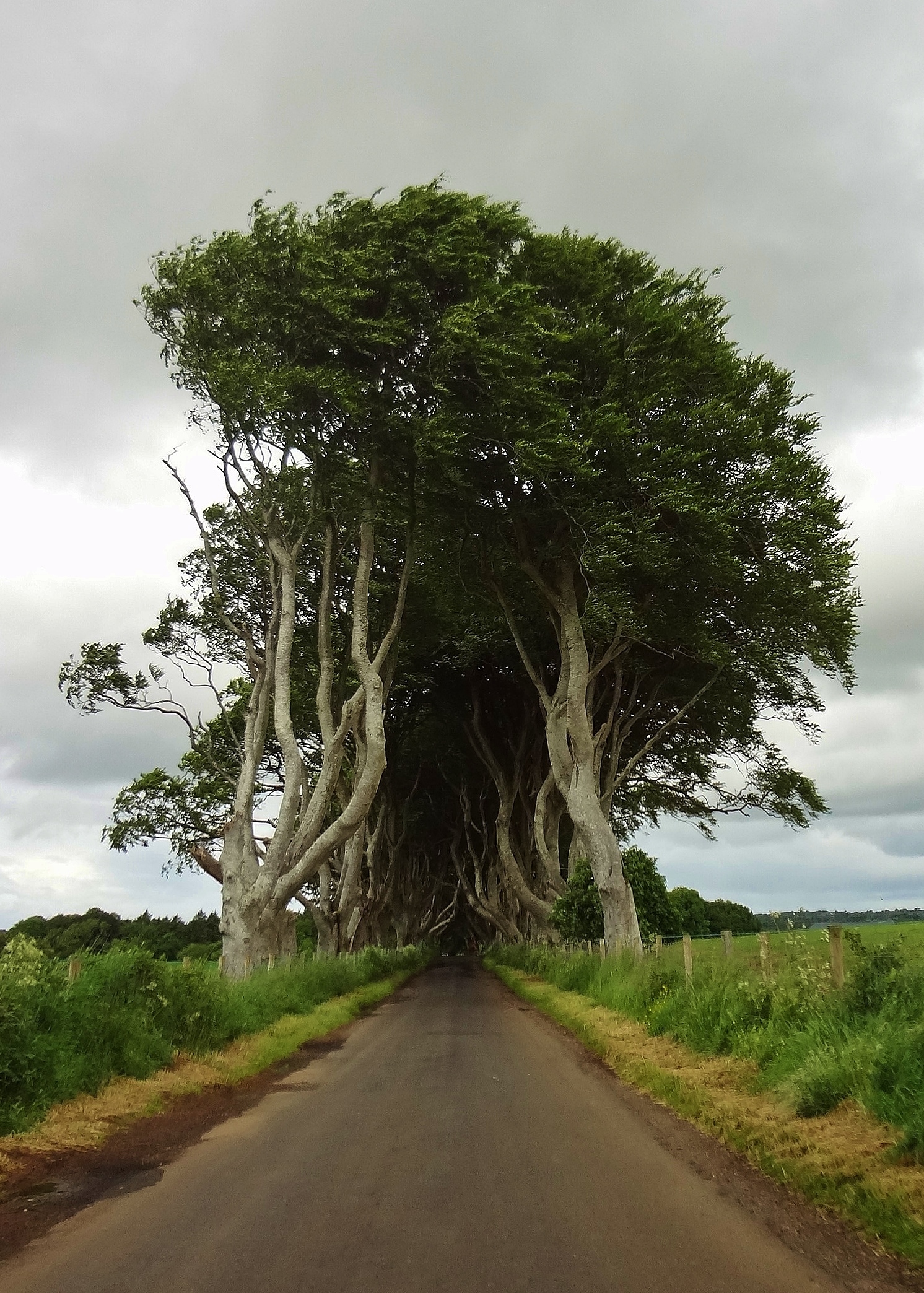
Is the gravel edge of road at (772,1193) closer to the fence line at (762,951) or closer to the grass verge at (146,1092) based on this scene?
the fence line at (762,951)

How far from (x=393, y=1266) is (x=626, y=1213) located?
5.21 feet

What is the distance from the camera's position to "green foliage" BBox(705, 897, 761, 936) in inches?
4377

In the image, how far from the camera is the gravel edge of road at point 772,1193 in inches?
181

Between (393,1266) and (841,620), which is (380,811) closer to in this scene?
(841,620)

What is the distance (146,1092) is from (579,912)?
21.8 metres

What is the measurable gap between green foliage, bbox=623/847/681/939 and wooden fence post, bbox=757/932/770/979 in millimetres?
25991

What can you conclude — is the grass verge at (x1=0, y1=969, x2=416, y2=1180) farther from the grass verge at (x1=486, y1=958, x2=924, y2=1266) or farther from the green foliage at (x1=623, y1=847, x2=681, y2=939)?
the green foliage at (x1=623, y1=847, x2=681, y2=939)

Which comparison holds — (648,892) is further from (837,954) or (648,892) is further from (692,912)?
(692,912)

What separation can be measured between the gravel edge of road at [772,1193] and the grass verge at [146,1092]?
4695mm

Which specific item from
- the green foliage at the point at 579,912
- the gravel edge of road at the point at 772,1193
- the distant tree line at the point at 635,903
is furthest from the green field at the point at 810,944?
the green foliage at the point at 579,912

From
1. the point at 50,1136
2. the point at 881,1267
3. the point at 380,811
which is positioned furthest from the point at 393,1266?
the point at 380,811

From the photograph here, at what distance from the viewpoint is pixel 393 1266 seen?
464cm

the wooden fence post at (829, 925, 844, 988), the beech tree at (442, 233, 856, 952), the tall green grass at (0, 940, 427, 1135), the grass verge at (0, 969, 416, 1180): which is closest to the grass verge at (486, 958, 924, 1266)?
the wooden fence post at (829, 925, 844, 988)

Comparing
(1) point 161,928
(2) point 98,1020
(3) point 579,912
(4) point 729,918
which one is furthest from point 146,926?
(4) point 729,918
